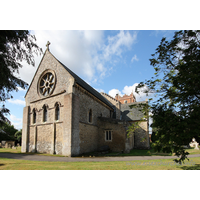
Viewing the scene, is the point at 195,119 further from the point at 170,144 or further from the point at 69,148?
the point at 69,148

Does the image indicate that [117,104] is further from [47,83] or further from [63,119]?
[63,119]

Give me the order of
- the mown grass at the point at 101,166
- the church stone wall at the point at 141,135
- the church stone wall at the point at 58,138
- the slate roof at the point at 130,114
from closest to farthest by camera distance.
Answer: the mown grass at the point at 101,166, the church stone wall at the point at 58,138, the church stone wall at the point at 141,135, the slate roof at the point at 130,114

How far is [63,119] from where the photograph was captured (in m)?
15.5

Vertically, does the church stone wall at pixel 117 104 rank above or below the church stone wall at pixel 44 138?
above

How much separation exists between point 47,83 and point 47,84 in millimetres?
138

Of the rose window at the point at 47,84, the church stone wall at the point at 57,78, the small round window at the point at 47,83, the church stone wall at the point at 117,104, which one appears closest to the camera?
the church stone wall at the point at 57,78

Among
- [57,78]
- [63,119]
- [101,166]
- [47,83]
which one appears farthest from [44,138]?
[101,166]

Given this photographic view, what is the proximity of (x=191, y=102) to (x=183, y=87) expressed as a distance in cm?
96

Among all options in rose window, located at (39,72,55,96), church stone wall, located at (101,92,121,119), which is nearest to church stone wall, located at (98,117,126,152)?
rose window, located at (39,72,55,96)

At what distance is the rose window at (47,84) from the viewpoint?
1860cm

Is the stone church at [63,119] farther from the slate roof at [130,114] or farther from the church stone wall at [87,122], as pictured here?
the slate roof at [130,114]

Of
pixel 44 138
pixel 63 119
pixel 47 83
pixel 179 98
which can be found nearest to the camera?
pixel 179 98

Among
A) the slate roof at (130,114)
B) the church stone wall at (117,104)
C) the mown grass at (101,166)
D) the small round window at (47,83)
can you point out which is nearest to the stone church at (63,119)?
the small round window at (47,83)

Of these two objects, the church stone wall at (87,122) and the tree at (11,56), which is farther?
the church stone wall at (87,122)
